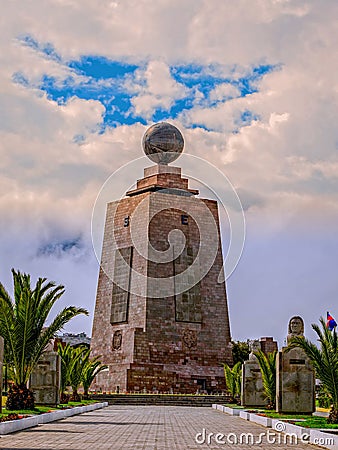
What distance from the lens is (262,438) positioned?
46.0 feet

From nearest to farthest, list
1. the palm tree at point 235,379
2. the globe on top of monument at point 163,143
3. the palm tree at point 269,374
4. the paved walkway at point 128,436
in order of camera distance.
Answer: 1. the paved walkway at point 128,436
2. the palm tree at point 269,374
3. the palm tree at point 235,379
4. the globe on top of monument at point 163,143

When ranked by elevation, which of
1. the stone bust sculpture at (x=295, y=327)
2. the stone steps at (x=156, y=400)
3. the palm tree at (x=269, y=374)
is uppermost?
the stone bust sculpture at (x=295, y=327)

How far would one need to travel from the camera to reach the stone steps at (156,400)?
33781 mm

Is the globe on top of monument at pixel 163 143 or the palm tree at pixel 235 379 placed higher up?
the globe on top of monument at pixel 163 143

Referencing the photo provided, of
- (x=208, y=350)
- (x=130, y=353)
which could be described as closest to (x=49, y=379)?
(x=130, y=353)

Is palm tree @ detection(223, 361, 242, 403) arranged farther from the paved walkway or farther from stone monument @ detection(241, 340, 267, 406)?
the paved walkway

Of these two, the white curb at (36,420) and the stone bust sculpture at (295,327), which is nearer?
the white curb at (36,420)

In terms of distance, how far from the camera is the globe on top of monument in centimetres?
4103

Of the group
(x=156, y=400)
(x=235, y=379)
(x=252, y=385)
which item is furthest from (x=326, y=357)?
(x=156, y=400)

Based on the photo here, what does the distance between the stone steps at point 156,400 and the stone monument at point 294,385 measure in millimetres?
14647

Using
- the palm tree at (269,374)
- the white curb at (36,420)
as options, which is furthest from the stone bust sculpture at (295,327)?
the white curb at (36,420)

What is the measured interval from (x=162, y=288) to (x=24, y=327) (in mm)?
20024

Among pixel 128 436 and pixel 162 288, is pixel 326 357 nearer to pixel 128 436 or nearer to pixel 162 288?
pixel 128 436

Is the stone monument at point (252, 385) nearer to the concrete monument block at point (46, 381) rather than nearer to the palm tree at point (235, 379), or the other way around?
the palm tree at point (235, 379)
